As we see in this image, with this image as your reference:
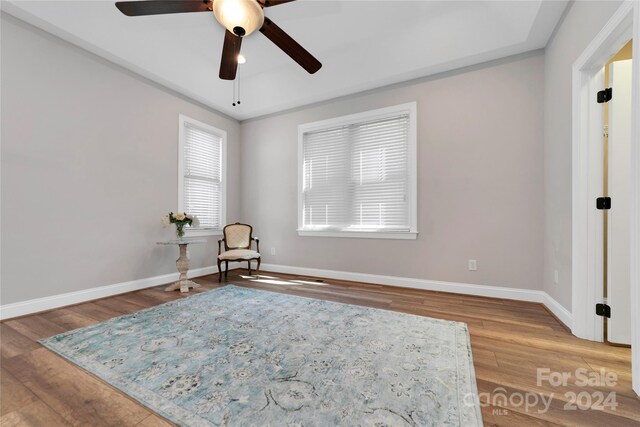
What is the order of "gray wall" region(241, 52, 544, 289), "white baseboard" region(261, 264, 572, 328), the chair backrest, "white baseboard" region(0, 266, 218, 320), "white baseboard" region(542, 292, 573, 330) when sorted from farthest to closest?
the chair backrest → "gray wall" region(241, 52, 544, 289) → "white baseboard" region(261, 264, 572, 328) → "white baseboard" region(0, 266, 218, 320) → "white baseboard" region(542, 292, 573, 330)

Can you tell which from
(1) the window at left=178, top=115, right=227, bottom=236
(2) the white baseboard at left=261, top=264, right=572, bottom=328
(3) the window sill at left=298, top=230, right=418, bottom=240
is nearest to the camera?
(2) the white baseboard at left=261, top=264, right=572, bottom=328

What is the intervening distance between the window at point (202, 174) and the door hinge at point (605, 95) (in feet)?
16.1

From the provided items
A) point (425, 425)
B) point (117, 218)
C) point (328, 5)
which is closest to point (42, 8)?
point (117, 218)

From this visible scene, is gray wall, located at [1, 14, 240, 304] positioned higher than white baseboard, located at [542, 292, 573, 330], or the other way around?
gray wall, located at [1, 14, 240, 304]

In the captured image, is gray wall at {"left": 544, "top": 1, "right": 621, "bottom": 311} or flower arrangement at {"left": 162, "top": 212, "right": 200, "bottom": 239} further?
flower arrangement at {"left": 162, "top": 212, "right": 200, "bottom": 239}

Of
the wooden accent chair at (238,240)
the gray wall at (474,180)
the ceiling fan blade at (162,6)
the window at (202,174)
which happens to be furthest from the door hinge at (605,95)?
the window at (202,174)

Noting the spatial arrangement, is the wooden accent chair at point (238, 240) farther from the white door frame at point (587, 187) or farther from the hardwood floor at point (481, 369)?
the white door frame at point (587, 187)

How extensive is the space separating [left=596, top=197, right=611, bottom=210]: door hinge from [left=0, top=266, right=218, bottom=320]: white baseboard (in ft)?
16.3

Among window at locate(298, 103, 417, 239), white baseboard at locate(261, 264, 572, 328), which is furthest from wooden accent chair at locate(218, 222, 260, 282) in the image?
window at locate(298, 103, 417, 239)

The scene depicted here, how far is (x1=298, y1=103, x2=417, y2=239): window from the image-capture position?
3.66m

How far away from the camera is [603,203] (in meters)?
1.97

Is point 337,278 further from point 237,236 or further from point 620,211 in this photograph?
point 620,211

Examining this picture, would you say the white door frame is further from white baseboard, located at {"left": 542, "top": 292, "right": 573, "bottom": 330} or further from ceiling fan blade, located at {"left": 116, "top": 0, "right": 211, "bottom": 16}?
ceiling fan blade, located at {"left": 116, "top": 0, "right": 211, "bottom": 16}

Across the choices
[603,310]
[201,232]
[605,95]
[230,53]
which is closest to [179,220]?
[201,232]
